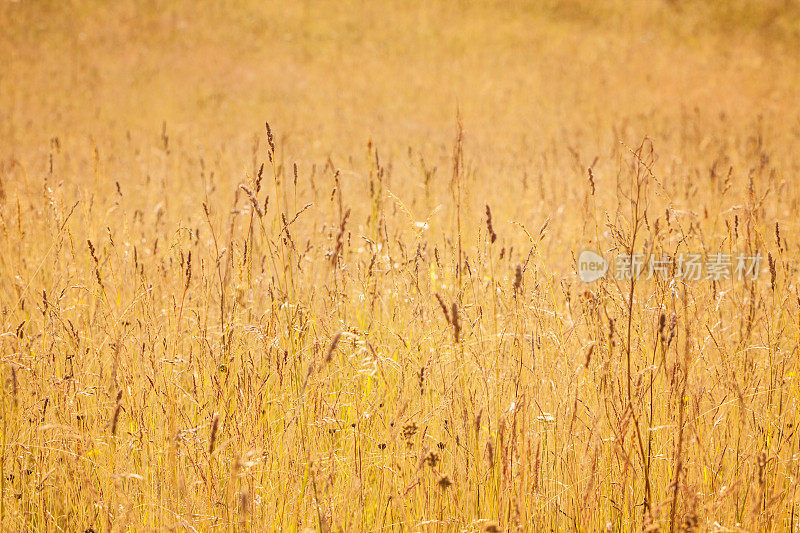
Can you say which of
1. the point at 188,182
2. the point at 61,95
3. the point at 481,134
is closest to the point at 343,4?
the point at 61,95

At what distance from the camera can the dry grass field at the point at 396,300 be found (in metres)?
1.57

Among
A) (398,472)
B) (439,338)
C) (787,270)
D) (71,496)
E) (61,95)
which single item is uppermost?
(61,95)

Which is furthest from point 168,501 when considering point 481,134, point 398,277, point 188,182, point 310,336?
point 481,134

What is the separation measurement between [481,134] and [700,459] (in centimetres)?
891

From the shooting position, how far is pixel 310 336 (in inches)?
88.3

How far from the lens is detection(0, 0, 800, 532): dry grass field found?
157cm

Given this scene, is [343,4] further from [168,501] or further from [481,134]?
[168,501]

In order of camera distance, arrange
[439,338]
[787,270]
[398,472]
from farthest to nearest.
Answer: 1. [787,270]
2. [439,338]
3. [398,472]

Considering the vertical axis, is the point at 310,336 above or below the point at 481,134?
below

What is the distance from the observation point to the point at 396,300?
7.00 feet

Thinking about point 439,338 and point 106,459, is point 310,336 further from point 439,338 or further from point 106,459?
point 106,459

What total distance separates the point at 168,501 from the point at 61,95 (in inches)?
544

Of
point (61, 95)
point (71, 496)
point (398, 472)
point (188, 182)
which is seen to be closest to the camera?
point (398, 472)

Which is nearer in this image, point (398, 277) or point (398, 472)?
point (398, 472)
